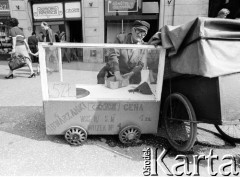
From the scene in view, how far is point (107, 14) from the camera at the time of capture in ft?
33.5

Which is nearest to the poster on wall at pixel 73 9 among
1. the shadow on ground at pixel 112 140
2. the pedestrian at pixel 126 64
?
the shadow on ground at pixel 112 140

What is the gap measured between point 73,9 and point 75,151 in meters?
9.65

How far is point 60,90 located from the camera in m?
2.71

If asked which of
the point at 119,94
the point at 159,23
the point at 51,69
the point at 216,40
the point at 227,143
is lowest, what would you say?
the point at 227,143

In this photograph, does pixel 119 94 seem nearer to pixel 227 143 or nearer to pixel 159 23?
pixel 227 143

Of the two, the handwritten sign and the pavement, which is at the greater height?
the handwritten sign

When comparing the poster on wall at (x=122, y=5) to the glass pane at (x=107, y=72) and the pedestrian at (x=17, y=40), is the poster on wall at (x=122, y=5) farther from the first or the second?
the glass pane at (x=107, y=72)

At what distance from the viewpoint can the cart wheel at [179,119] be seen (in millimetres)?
2324

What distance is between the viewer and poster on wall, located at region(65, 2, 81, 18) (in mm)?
10492

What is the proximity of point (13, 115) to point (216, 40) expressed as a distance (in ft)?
12.6

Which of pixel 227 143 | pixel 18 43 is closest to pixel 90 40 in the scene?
pixel 18 43

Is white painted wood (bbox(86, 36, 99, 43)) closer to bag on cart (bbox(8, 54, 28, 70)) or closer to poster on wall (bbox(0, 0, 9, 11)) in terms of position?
bag on cart (bbox(8, 54, 28, 70))

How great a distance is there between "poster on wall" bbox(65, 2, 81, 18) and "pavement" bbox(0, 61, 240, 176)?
8.22 m

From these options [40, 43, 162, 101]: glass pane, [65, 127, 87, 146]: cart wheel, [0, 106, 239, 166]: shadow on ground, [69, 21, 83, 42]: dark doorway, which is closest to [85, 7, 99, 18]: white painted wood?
[69, 21, 83, 42]: dark doorway
